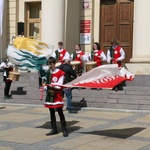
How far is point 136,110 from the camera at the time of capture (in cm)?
1444

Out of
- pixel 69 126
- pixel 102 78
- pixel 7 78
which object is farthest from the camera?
pixel 7 78

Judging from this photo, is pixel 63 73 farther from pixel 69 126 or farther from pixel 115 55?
pixel 115 55

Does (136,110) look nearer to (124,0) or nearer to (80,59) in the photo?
(80,59)

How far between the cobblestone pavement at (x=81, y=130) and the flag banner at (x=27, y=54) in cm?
158

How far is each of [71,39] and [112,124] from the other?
11.4m

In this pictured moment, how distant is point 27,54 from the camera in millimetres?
12961

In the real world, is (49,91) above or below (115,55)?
below

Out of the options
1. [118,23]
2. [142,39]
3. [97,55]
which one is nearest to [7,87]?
[97,55]

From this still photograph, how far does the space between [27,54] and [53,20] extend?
8.23m

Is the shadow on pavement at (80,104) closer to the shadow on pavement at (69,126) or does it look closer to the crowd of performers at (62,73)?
the crowd of performers at (62,73)

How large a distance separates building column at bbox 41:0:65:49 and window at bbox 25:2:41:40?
365cm

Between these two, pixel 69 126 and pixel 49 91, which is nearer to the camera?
pixel 49 91

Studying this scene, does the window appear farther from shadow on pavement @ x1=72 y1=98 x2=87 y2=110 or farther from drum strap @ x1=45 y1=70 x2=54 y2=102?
drum strap @ x1=45 y1=70 x2=54 y2=102

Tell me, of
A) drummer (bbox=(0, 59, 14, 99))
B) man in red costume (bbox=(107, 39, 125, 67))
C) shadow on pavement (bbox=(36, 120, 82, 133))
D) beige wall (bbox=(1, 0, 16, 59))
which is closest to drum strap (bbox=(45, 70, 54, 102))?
shadow on pavement (bbox=(36, 120, 82, 133))
